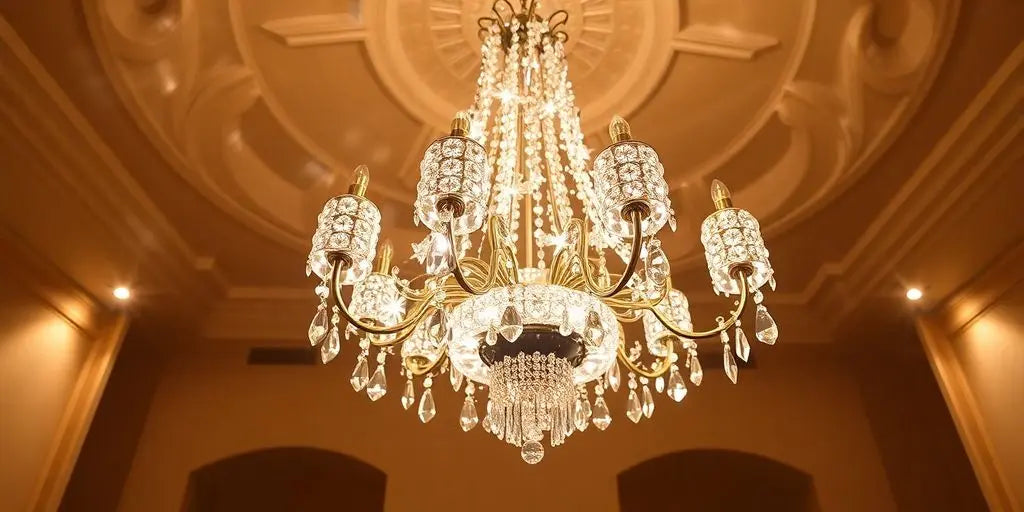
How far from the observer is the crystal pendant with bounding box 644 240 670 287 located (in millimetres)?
1797

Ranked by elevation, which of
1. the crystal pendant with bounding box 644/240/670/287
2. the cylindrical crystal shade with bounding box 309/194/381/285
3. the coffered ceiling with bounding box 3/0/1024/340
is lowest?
the crystal pendant with bounding box 644/240/670/287

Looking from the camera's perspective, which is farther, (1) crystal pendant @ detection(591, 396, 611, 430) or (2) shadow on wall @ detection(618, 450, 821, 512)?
(2) shadow on wall @ detection(618, 450, 821, 512)

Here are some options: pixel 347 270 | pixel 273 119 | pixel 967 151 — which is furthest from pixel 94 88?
pixel 967 151

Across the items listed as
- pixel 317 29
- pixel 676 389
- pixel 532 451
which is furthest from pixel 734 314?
pixel 317 29

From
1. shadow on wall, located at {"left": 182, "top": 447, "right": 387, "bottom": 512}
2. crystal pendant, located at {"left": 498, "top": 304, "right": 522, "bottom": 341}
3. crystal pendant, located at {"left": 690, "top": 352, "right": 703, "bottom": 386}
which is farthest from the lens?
shadow on wall, located at {"left": 182, "top": 447, "right": 387, "bottom": 512}

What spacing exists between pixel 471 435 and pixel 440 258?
2.85 meters

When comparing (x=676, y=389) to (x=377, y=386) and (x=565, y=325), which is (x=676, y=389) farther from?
(x=377, y=386)

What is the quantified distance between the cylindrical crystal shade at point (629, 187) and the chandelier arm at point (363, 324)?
674 millimetres

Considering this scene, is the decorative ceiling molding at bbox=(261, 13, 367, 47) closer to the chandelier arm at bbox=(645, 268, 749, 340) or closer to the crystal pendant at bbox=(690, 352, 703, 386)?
the chandelier arm at bbox=(645, 268, 749, 340)

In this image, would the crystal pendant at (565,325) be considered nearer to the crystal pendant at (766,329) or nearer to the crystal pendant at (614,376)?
the crystal pendant at (614,376)

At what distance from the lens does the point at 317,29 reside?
292 centimetres

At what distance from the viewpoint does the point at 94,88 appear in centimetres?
281

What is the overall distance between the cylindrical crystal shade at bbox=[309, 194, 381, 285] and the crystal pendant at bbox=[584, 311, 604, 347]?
698 millimetres

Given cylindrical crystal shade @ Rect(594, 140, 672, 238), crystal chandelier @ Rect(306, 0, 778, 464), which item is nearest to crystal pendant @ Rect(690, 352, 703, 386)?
crystal chandelier @ Rect(306, 0, 778, 464)
